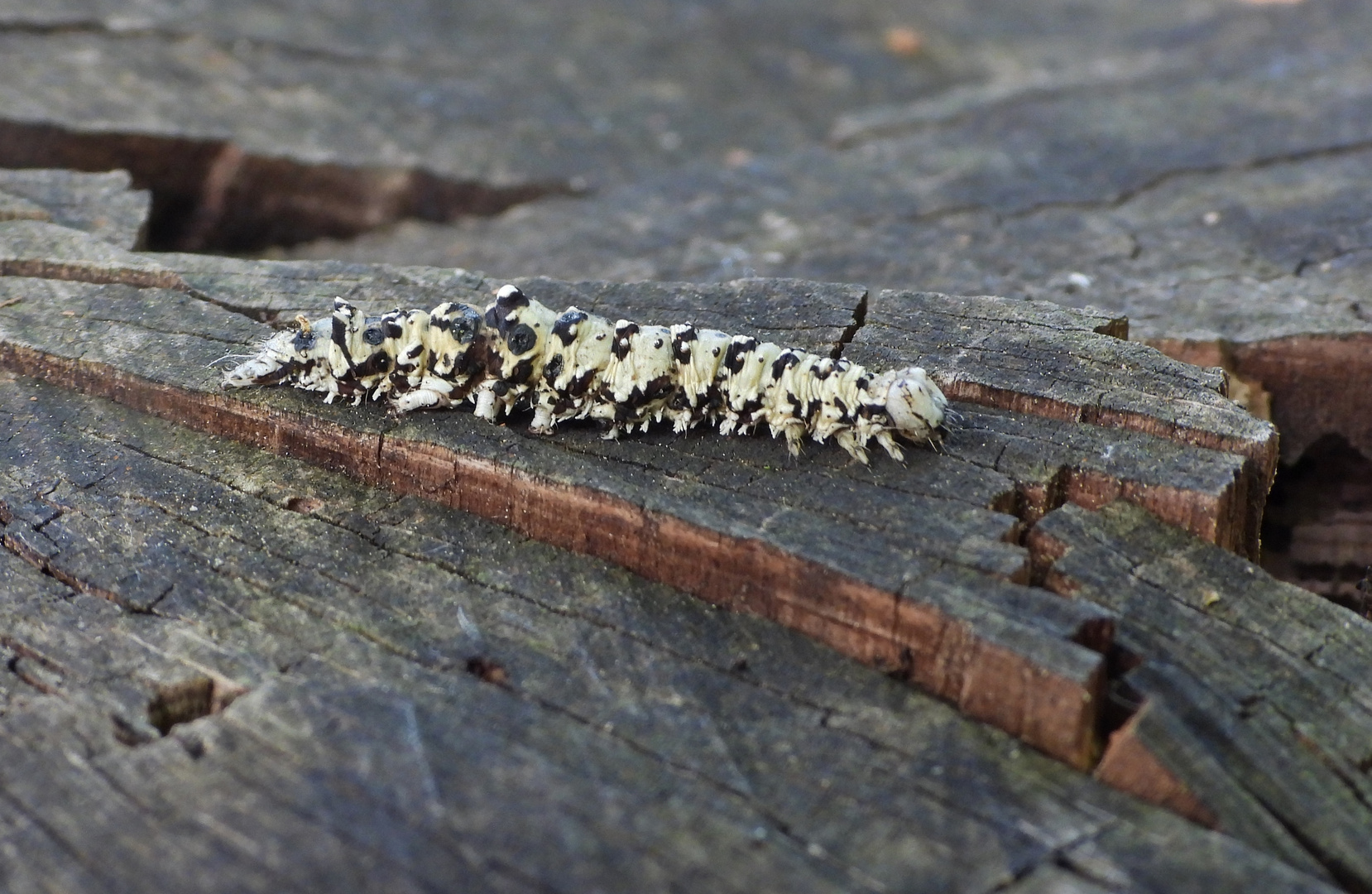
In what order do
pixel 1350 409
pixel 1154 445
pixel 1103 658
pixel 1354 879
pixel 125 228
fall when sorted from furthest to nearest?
pixel 125 228 → pixel 1350 409 → pixel 1154 445 → pixel 1103 658 → pixel 1354 879

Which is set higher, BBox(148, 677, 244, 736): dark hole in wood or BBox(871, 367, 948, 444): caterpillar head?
BBox(871, 367, 948, 444): caterpillar head

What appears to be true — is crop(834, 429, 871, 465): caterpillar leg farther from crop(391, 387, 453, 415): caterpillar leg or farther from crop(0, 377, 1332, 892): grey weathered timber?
crop(391, 387, 453, 415): caterpillar leg

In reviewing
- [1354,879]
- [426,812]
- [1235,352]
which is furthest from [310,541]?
[1235,352]

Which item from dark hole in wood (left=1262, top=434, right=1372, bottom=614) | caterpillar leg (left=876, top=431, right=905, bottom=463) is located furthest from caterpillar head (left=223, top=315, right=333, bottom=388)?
dark hole in wood (left=1262, top=434, right=1372, bottom=614)

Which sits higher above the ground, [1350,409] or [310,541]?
[1350,409]

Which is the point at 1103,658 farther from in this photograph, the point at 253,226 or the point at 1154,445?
the point at 253,226
